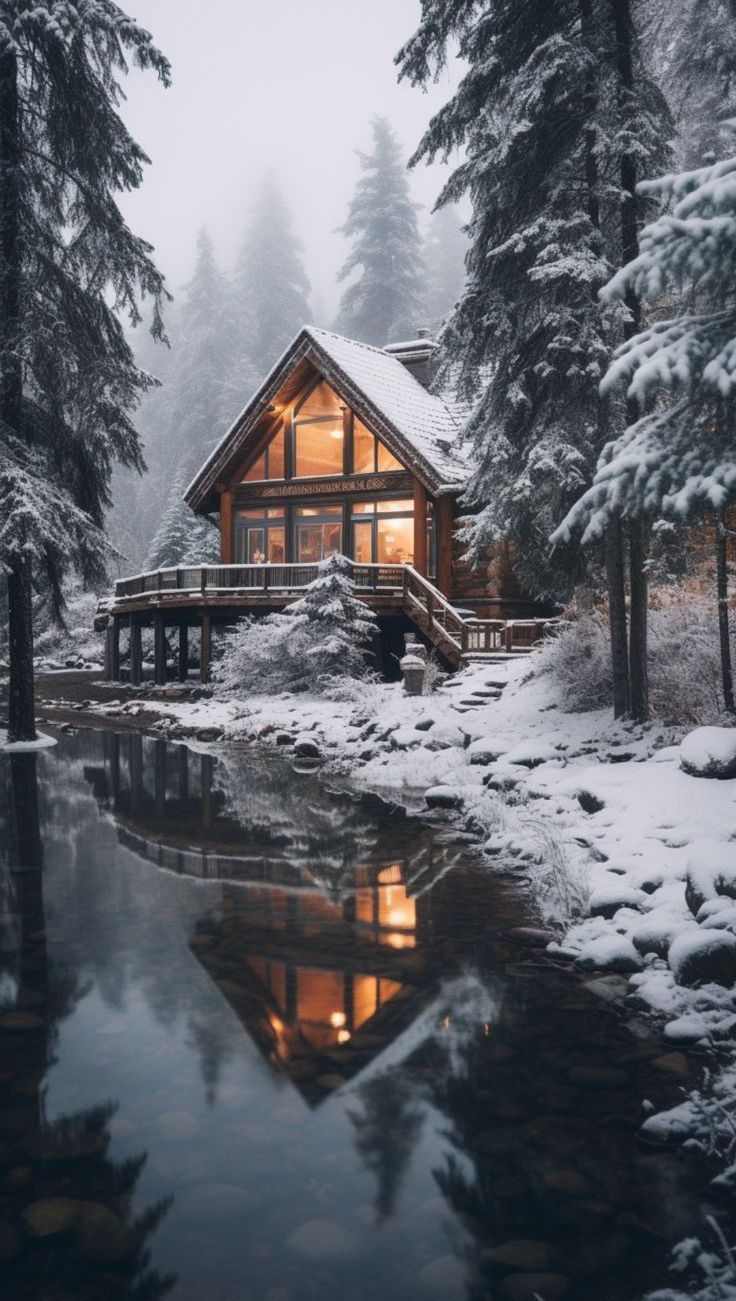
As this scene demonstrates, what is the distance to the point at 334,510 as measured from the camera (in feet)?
93.1

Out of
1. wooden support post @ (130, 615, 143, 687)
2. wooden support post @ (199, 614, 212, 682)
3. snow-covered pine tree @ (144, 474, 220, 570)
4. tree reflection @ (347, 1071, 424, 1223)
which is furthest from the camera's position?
snow-covered pine tree @ (144, 474, 220, 570)

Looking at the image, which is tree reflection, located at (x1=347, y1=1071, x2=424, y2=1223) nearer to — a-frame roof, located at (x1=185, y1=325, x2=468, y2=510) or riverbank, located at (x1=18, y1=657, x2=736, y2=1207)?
riverbank, located at (x1=18, y1=657, x2=736, y2=1207)

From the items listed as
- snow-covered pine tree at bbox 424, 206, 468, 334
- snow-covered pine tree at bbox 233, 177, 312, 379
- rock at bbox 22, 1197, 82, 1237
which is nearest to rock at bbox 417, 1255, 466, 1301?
rock at bbox 22, 1197, 82, 1237

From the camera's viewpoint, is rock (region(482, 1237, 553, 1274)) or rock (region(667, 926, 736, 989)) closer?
rock (region(482, 1237, 553, 1274))

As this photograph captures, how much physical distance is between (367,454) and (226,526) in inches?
206

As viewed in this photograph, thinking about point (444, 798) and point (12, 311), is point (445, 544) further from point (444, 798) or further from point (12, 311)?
point (444, 798)

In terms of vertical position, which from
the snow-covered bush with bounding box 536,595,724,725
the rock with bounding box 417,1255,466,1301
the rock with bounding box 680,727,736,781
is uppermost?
the snow-covered bush with bounding box 536,595,724,725

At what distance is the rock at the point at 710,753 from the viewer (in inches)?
322

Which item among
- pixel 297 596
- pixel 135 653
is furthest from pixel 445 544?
pixel 135 653

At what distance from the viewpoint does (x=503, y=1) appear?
1216 cm

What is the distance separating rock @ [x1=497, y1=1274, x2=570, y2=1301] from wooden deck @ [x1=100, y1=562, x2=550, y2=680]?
1653 centimetres

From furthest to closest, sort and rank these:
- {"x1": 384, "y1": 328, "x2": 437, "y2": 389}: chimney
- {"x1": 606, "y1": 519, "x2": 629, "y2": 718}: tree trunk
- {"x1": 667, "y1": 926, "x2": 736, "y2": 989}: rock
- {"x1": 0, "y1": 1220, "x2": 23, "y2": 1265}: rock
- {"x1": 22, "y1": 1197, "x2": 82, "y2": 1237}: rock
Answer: {"x1": 384, "y1": 328, "x2": 437, "y2": 389}: chimney
{"x1": 606, "y1": 519, "x2": 629, "y2": 718}: tree trunk
{"x1": 667, "y1": 926, "x2": 736, "y2": 989}: rock
{"x1": 22, "y1": 1197, "x2": 82, "y2": 1237}: rock
{"x1": 0, "y1": 1220, "x2": 23, "y2": 1265}: rock

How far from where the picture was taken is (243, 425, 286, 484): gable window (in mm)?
Result: 28844

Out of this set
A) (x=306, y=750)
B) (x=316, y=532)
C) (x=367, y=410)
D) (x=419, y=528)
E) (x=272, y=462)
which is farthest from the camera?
(x=272, y=462)
